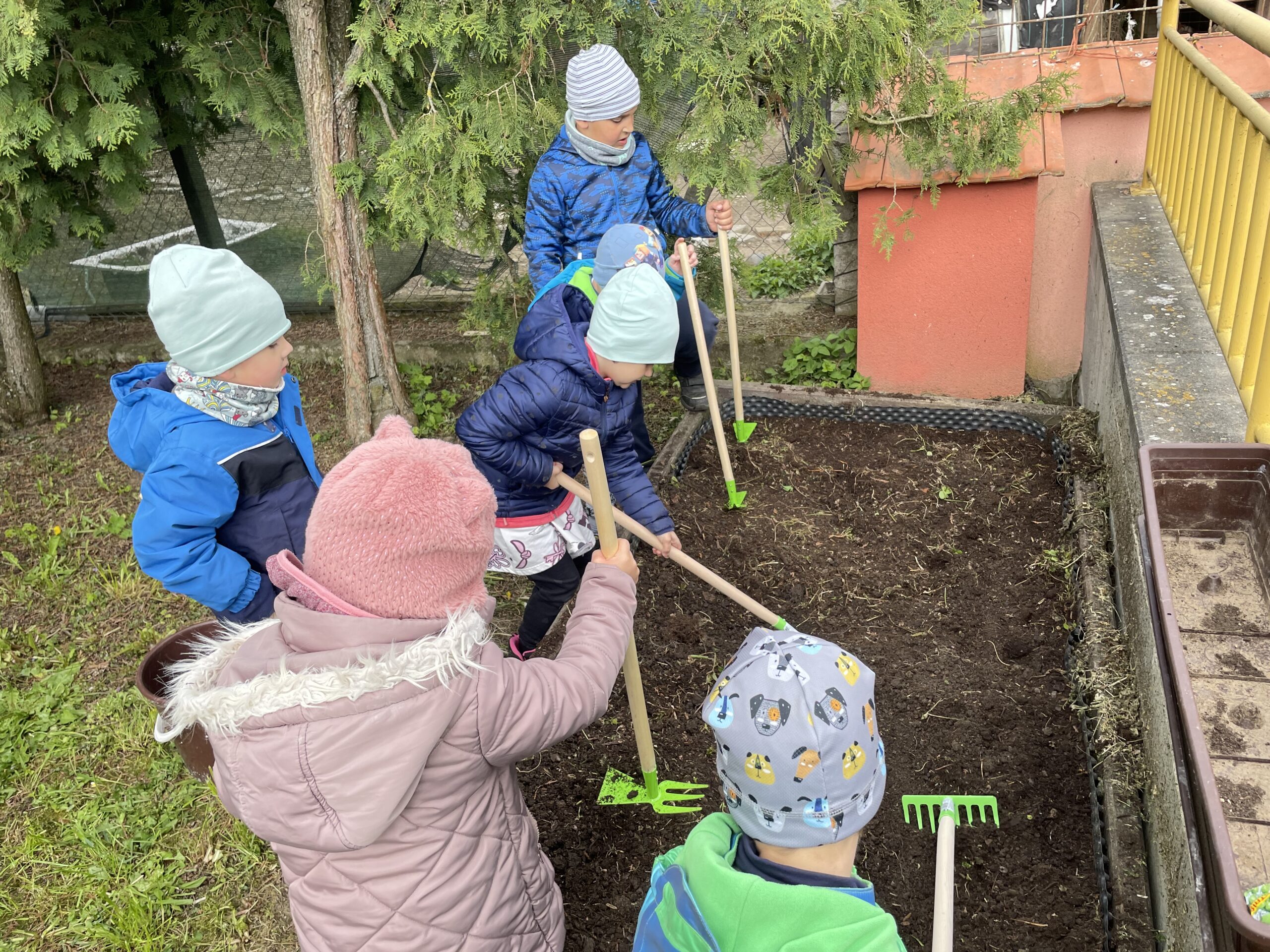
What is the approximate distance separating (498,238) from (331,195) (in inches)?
29.7

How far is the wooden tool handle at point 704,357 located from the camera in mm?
3898

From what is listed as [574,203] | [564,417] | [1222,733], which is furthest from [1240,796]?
[574,203]

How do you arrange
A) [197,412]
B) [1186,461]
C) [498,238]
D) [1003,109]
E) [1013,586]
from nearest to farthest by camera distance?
1. [1186,461]
2. [197,412]
3. [1013,586]
4. [1003,109]
5. [498,238]

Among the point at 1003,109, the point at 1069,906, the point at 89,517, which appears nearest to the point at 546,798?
the point at 1069,906

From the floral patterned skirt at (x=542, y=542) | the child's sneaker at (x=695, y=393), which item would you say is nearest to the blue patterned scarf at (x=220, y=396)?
the floral patterned skirt at (x=542, y=542)

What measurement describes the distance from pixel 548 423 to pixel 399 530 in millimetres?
1348

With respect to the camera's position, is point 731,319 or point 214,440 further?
point 731,319

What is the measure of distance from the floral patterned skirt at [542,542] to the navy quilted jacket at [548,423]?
56 millimetres

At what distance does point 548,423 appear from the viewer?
2.89m

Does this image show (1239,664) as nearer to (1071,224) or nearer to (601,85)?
(601,85)

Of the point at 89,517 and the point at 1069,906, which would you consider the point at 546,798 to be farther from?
the point at 89,517

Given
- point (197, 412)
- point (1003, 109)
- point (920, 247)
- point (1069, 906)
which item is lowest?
point (1069, 906)

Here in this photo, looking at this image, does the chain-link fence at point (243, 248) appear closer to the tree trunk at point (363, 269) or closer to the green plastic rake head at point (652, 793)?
the tree trunk at point (363, 269)

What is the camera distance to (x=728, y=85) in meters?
3.73
